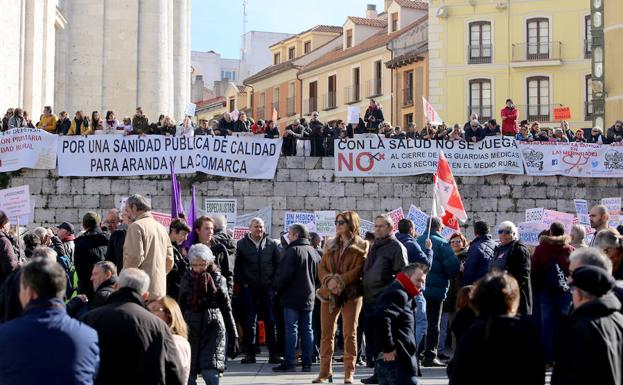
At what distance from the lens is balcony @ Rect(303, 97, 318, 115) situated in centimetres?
5541

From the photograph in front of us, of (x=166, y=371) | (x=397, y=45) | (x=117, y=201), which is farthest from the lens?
(x=397, y=45)

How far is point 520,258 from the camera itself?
1241 cm

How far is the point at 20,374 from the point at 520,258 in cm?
727

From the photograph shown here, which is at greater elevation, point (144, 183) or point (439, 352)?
point (144, 183)

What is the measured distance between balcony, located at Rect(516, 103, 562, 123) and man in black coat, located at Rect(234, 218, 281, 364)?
32.2 m

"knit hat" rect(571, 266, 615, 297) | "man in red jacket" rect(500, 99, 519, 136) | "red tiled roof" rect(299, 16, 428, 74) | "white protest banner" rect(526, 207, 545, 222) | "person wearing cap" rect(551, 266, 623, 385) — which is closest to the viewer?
"person wearing cap" rect(551, 266, 623, 385)

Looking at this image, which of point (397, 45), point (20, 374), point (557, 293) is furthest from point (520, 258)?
point (397, 45)

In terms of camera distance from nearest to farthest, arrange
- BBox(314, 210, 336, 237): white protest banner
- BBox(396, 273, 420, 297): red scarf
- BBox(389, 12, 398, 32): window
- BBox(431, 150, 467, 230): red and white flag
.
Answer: BBox(396, 273, 420, 297): red scarf
BBox(431, 150, 467, 230): red and white flag
BBox(314, 210, 336, 237): white protest banner
BBox(389, 12, 398, 32): window

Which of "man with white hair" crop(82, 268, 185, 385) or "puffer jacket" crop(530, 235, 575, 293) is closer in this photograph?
"man with white hair" crop(82, 268, 185, 385)

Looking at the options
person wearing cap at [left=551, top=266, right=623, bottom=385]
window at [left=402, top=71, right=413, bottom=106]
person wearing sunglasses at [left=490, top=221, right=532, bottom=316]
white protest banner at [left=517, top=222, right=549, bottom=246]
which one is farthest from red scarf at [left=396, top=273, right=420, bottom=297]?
window at [left=402, top=71, right=413, bottom=106]

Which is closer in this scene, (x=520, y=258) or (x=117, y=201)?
(x=520, y=258)

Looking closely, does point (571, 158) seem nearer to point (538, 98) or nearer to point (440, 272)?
point (440, 272)

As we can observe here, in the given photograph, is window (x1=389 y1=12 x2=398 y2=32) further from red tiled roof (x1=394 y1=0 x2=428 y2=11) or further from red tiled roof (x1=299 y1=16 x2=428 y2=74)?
red tiled roof (x1=394 y1=0 x2=428 y2=11)

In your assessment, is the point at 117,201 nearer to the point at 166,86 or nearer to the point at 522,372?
the point at 166,86
